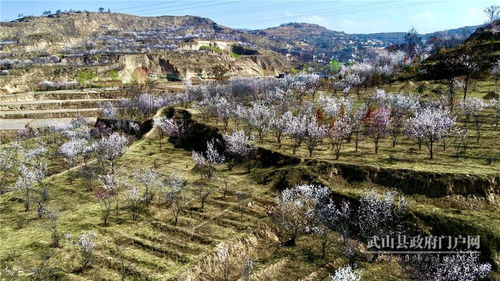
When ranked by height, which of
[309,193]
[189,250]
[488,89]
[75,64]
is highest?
[75,64]

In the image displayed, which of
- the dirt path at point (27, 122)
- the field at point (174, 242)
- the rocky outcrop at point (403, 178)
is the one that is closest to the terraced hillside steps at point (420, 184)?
the rocky outcrop at point (403, 178)

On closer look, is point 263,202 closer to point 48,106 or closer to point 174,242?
point 174,242

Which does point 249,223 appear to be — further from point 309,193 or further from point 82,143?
point 82,143

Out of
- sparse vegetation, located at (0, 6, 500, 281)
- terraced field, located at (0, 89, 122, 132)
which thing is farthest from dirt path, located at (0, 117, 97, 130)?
sparse vegetation, located at (0, 6, 500, 281)

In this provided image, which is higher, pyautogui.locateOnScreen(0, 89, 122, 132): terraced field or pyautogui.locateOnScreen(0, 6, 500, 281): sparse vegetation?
pyautogui.locateOnScreen(0, 89, 122, 132): terraced field

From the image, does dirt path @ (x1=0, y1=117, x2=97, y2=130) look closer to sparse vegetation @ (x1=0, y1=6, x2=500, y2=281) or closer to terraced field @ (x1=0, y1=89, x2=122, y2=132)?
terraced field @ (x1=0, y1=89, x2=122, y2=132)

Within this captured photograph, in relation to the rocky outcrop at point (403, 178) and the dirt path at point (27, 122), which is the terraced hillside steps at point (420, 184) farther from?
the dirt path at point (27, 122)

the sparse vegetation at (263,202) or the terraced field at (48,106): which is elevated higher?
the terraced field at (48,106)

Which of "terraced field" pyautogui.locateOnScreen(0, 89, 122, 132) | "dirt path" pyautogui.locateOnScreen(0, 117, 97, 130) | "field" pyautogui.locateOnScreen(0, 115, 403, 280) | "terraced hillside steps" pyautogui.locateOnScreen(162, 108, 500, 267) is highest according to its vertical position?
"terraced field" pyautogui.locateOnScreen(0, 89, 122, 132)

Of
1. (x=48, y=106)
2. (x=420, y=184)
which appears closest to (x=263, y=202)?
(x=420, y=184)

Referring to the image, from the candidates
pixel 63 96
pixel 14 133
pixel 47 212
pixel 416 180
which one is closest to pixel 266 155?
pixel 416 180

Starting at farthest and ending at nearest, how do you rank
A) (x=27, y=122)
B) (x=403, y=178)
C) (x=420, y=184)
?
(x=27, y=122)
(x=403, y=178)
(x=420, y=184)
